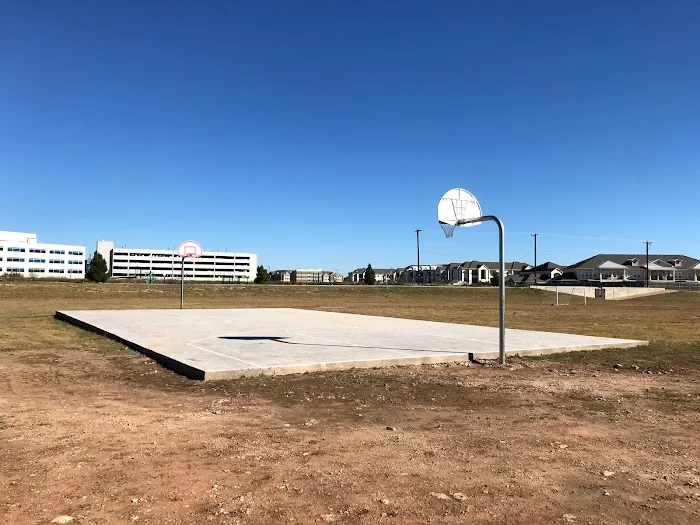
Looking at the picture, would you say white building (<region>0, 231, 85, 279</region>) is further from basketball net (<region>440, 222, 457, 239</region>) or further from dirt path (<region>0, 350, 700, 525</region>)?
dirt path (<region>0, 350, 700, 525</region>)

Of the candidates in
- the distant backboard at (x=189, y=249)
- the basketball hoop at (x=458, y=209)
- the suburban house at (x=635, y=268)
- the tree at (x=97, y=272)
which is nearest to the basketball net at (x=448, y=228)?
the basketball hoop at (x=458, y=209)

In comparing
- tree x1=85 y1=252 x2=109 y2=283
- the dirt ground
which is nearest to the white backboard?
the dirt ground

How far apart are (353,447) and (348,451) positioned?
0.15m

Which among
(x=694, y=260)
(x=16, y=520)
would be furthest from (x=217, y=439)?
(x=694, y=260)

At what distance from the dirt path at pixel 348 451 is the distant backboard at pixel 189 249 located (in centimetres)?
2606

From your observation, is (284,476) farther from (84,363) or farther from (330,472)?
(84,363)

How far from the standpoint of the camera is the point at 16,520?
3500mm

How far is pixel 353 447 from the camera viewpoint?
5168 mm

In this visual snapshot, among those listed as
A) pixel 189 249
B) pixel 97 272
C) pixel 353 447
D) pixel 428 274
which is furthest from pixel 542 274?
pixel 353 447

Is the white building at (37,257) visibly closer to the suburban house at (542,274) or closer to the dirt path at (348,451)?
the suburban house at (542,274)

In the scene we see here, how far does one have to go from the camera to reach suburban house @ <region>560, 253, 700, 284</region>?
110 metres

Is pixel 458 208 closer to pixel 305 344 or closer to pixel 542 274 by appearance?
pixel 305 344

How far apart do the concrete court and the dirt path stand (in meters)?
0.95

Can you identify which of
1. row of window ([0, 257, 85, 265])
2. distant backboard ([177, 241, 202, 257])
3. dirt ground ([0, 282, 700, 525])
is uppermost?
row of window ([0, 257, 85, 265])
